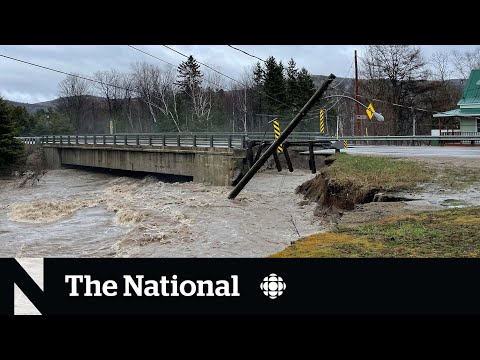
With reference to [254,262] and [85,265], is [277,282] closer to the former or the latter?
[254,262]

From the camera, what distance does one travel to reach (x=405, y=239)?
8734 millimetres

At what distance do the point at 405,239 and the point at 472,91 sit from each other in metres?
30.3

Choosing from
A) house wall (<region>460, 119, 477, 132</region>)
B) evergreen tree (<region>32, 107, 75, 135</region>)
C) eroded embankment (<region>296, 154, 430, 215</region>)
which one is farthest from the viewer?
evergreen tree (<region>32, 107, 75, 135</region>)

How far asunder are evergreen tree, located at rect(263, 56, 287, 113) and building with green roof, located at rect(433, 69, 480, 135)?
11382 mm

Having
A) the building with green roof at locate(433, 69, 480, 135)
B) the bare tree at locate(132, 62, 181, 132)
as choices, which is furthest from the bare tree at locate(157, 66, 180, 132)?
the building with green roof at locate(433, 69, 480, 135)

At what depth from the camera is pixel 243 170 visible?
28.8 metres

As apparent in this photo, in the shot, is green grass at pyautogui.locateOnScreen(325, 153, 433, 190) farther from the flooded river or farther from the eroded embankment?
the flooded river

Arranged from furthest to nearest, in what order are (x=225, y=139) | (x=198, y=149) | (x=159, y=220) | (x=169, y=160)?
(x=169, y=160), (x=198, y=149), (x=225, y=139), (x=159, y=220)

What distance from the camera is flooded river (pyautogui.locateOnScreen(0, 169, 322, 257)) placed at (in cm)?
1406

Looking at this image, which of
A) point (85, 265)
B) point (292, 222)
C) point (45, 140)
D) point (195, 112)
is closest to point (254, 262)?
point (85, 265)

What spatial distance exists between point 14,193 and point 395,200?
83.7 feet

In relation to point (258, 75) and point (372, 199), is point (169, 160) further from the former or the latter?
point (372, 199)

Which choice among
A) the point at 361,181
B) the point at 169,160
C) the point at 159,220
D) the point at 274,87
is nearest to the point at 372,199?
the point at 361,181

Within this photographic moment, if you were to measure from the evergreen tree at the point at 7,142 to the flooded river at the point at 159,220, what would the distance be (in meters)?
6.60
